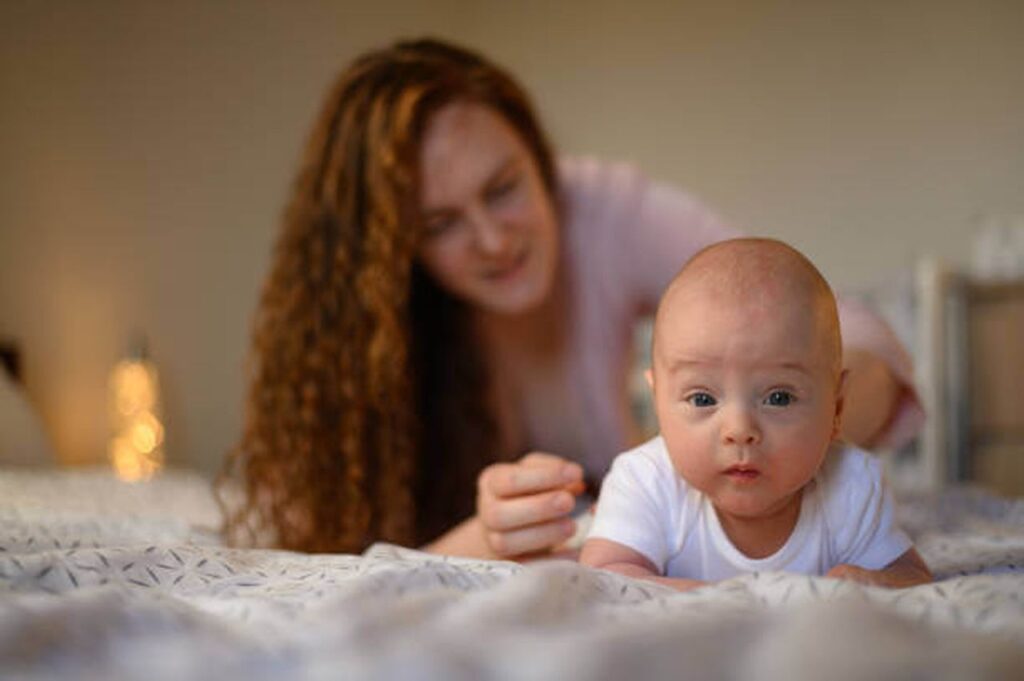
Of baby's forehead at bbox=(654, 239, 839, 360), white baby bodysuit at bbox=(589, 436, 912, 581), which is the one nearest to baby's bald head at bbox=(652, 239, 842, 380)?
baby's forehead at bbox=(654, 239, 839, 360)

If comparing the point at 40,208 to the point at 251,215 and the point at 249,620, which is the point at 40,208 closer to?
the point at 251,215

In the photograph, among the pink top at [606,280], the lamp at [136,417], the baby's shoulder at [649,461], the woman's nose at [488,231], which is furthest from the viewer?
the lamp at [136,417]

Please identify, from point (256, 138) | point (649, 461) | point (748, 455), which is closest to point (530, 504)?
point (649, 461)

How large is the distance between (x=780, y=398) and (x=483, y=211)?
0.69 metres

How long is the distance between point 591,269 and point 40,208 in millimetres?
2103

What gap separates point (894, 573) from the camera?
646 mm

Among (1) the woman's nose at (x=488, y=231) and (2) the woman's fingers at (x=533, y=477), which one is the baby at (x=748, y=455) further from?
(1) the woman's nose at (x=488, y=231)

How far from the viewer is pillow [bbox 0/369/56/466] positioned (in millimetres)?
2229

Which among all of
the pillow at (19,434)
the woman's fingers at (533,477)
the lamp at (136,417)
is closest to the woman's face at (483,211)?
the woman's fingers at (533,477)

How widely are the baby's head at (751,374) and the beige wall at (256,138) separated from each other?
183 cm

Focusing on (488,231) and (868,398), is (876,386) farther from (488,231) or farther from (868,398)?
(488,231)

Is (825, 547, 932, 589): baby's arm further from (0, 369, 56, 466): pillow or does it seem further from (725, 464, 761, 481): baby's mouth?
(0, 369, 56, 466): pillow

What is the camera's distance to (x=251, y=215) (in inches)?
127

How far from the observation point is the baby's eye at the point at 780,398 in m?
0.61
